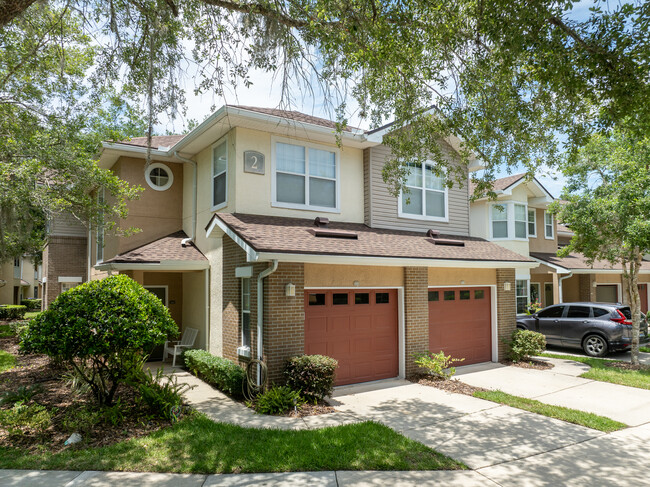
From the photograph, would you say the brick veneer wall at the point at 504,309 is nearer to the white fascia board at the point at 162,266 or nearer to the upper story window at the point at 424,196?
the upper story window at the point at 424,196

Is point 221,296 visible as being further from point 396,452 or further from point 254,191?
point 396,452

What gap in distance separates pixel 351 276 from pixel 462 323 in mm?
4281

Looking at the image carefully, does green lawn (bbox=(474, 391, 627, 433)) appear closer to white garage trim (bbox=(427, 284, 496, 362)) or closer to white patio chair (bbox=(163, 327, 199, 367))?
white garage trim (bbox=(427, 284, 496, 362))

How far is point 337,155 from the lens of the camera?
473 inches

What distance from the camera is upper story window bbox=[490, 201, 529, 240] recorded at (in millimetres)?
19422

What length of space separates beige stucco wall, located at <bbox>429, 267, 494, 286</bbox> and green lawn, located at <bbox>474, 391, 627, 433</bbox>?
10.8ft

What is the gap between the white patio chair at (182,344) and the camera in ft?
38.7

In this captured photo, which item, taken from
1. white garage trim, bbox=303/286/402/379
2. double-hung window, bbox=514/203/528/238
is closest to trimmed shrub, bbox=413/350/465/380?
white garage trim, bbox=303/286/402/379

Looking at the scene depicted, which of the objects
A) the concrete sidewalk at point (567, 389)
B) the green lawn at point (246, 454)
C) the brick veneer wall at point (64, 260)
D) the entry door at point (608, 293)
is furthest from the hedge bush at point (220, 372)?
the entry door at point (608, 293)

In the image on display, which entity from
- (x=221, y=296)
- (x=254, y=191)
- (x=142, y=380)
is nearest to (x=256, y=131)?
(x=254, y=191)

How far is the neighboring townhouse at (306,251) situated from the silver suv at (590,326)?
301cm

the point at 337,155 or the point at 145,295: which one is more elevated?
the point at 337,155

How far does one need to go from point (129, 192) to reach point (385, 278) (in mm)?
7516

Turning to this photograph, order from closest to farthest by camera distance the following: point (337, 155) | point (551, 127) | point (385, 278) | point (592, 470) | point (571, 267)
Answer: point (592, 470), point (551, 127), point (385, 278), point (337, 155), point (571, 267)
